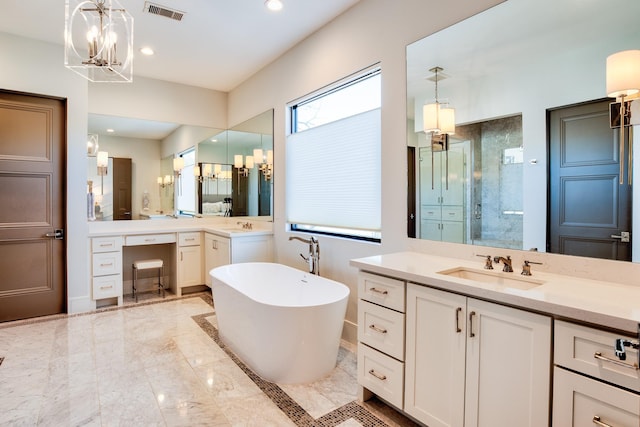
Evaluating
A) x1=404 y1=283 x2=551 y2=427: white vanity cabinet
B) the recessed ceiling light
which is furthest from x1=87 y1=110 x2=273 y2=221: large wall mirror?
x1=404 y1=283 x2=551 y2=427: white vanity cabinet

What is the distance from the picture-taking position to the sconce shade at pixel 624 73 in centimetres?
148

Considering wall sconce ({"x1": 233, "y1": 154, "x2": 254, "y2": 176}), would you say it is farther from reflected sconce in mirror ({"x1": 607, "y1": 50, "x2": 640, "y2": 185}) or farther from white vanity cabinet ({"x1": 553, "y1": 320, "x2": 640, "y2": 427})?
white vanity cabinet ({"x1": 553, "y1": 320, "x2": 640, "y2": 427})

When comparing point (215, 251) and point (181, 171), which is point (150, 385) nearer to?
point (215, 251)

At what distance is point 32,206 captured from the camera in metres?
3.68

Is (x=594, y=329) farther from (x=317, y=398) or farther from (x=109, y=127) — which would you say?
(x=109, y=127)

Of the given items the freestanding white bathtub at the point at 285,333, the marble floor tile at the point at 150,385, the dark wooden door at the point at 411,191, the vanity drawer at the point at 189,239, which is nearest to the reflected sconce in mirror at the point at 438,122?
the dark wooden door at the point at 411,191

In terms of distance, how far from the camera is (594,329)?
119cm

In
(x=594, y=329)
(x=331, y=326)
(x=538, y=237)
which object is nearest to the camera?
(x=594, y=329)

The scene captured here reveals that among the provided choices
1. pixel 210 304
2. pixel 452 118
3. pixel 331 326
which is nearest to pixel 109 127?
pixel 210 304

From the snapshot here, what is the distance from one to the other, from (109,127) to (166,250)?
5.87 feet

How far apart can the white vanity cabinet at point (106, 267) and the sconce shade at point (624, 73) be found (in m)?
4.58

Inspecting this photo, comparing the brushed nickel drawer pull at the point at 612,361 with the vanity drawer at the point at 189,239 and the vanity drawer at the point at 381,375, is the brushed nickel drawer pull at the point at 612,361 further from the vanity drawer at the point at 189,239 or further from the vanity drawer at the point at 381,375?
the vanity drawer at the point at 189,239

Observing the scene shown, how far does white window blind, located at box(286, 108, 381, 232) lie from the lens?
2879 mm

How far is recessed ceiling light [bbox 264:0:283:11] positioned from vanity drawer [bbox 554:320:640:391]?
3.03m
